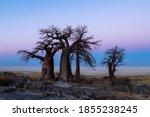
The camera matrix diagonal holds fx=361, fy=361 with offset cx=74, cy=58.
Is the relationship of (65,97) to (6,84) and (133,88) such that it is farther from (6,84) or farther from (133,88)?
(133,88)

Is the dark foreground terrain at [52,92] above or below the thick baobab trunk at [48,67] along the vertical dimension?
below

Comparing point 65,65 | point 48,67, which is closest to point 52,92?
point 65,65

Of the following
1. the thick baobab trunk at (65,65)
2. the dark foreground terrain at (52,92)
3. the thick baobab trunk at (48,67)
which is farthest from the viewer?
the thick baobab trunk at (48,67)

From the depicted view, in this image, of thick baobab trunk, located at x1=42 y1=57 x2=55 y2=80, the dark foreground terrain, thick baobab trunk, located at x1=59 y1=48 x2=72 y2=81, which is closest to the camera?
the dark foreground terrain

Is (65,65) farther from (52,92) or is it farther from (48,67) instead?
(52,92)

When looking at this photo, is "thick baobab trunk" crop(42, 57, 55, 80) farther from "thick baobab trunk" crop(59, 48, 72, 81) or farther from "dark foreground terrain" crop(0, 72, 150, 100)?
"dark foreground terrain" crop(0, 72, 150, 100)

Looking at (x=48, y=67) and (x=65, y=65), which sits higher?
(x=65, y=65)

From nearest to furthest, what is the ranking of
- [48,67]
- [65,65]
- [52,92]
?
[52,92] < [65,65] < [48,67]

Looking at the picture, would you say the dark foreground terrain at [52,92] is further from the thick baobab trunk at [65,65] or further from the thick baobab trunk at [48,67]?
the thick baobab trunk at [48,67]

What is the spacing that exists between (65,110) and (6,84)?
12542 mm

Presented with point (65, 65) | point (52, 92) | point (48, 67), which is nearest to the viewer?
point (52, 92)

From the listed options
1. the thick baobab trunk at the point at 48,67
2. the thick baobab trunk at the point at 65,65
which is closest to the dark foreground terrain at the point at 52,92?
the thick baobab trunk at the point at 65,65

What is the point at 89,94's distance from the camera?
72.6ft

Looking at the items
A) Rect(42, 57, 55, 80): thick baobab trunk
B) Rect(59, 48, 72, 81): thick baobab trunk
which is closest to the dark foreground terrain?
Rect(59, 48, 72, 81): thick baobab trunk
